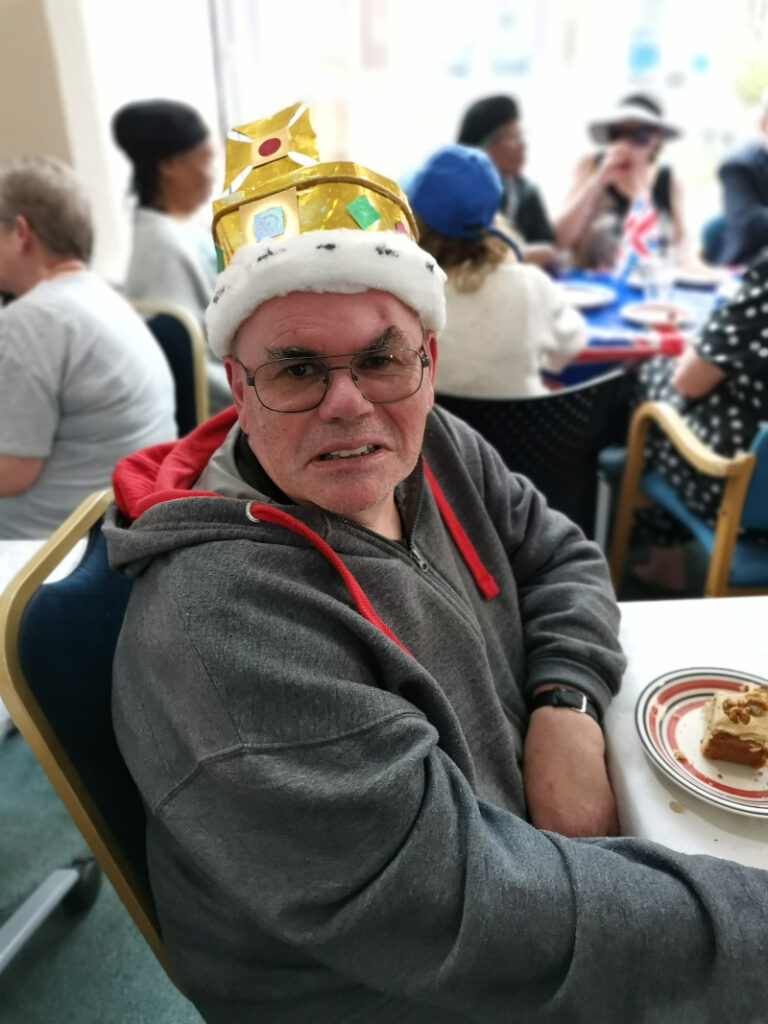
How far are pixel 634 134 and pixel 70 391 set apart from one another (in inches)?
108

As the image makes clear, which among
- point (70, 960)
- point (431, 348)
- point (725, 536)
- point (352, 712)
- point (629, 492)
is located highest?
point (431, 348)

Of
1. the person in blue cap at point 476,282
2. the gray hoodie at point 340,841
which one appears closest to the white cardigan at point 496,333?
the person in blue cap at point 476,282

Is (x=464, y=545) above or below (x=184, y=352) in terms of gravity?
above

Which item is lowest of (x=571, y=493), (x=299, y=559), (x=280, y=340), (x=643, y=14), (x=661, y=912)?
(x=571, y=493)

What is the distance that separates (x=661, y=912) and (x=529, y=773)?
0.28m

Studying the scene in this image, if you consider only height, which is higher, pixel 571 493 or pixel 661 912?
pixel 661 912

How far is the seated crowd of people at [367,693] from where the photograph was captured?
709 mm

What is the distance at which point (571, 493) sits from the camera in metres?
1.91

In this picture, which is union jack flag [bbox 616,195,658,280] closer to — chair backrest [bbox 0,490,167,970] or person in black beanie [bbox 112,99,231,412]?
person in black beanie [bbox 112,99,231,412]

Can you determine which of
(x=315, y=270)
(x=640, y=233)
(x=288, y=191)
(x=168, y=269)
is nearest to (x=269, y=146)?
(x=288, y=191)

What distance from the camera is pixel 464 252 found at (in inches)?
74.9

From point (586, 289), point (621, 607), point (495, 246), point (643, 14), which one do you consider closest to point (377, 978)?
point (621, 607)

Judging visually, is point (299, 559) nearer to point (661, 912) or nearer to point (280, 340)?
point (280, 340)

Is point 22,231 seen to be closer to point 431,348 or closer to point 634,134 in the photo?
point 431,348
